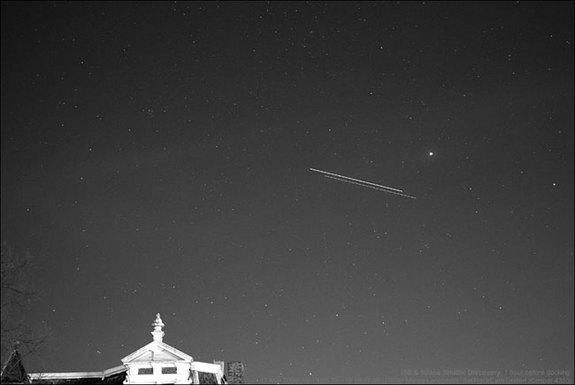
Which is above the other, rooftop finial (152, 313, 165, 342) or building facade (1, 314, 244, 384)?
rooftop finial (152, 313, 165, 342)

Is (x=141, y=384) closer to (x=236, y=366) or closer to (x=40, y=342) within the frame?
(x=236, y=366)

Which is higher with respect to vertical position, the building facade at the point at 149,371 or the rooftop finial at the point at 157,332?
the rooftop finial at the point at 157,332

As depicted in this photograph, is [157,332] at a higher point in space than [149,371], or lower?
higher

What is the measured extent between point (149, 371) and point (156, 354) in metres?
A: 0.85

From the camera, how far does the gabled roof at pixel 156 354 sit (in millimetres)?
29828

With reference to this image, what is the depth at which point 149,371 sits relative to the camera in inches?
1187

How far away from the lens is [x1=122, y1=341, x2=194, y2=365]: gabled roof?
97.9ft

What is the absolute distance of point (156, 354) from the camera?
30109mm

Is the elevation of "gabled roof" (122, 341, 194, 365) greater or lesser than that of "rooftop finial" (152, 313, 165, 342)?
lesser

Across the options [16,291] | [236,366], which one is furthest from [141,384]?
[16,291]

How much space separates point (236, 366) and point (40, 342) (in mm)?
12042

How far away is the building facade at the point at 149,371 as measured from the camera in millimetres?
29922

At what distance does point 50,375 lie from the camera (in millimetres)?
32406

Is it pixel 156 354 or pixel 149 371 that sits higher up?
pixel 156 354
